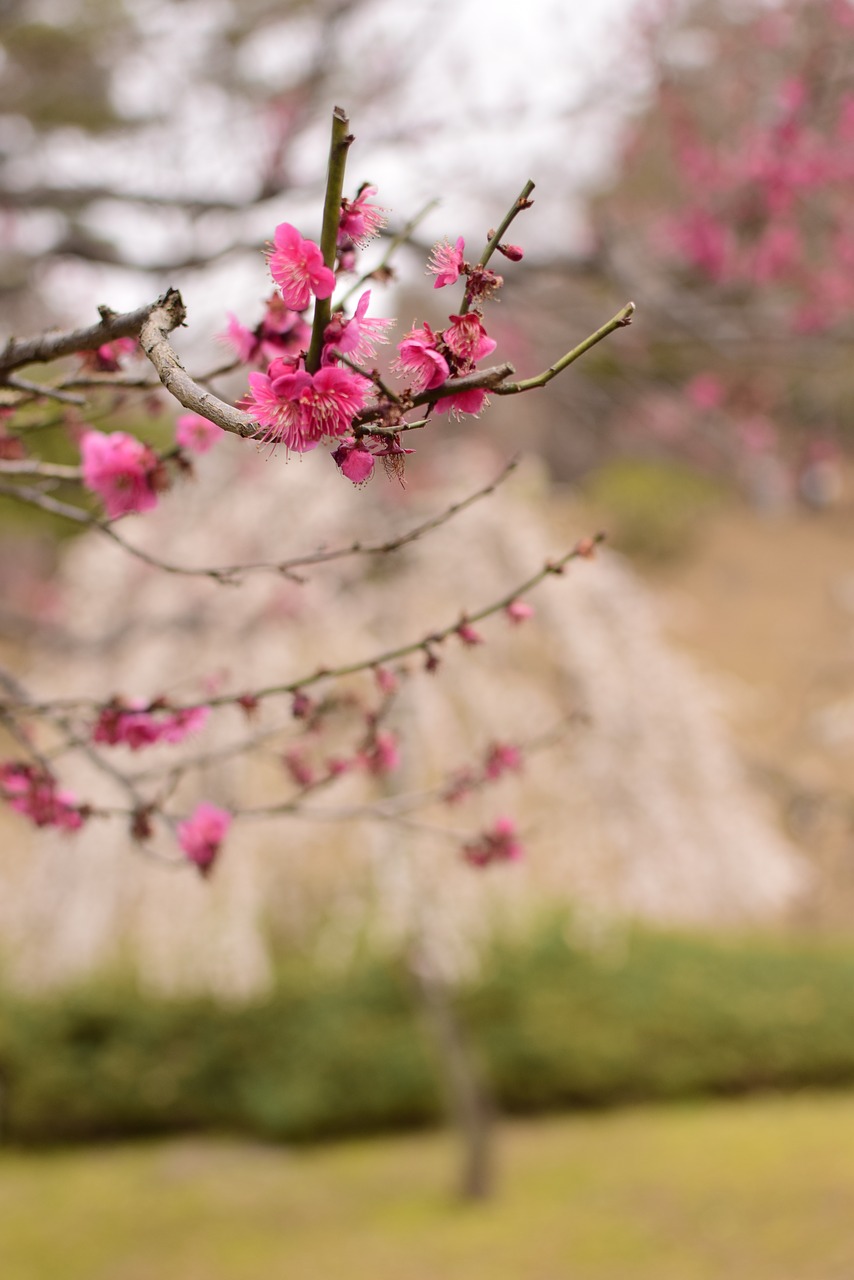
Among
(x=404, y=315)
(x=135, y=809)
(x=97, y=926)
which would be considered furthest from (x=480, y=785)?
(x=404, y=315)

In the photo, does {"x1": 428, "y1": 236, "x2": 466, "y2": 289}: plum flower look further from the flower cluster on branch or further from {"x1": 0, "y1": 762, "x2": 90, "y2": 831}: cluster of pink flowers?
{"x1": 0, "y1": 762, "x2": 90, "y2": 831}: cluster of pink flowers

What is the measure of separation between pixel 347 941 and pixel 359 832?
180 cm

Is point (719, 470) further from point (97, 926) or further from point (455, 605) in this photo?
point (97, 926)

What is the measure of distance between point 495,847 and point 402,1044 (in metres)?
6.92

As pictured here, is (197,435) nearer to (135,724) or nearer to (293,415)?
(135,724)

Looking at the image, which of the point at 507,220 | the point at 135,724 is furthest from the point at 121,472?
the point at 507,220

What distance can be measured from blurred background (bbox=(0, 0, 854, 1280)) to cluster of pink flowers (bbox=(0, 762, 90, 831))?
70 cm

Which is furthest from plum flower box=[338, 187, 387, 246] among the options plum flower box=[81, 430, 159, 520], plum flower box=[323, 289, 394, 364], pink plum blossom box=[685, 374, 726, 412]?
pink plum blossom box=[685, 374, 726, 412]

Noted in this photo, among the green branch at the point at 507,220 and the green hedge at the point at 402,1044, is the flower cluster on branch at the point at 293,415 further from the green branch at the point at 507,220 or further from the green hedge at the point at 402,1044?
the green hedge at the point at 402,1044

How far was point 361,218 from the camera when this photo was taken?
105 cm

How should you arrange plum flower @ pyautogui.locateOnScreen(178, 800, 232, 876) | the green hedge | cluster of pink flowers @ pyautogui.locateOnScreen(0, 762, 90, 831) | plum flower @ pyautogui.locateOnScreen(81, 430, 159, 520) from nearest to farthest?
1. plum flower @ pyautogui.locateOnScreen(81, 430, 159, 520)
2. plum flower @ pyautogui.locateOnScreen(178, 800, 232, 876)
3. cluster of pink flowers @ pyautogui.locateOnScreen(0, 762, 90, 831)
4. the green hedge

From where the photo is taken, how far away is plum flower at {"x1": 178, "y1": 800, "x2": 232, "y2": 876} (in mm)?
1773

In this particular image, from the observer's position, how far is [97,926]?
515cm

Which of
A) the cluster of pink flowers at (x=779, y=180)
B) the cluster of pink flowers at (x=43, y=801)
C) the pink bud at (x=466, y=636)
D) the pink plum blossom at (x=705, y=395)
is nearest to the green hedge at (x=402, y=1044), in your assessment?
the pink plum blossom at (x=705, y=395)
